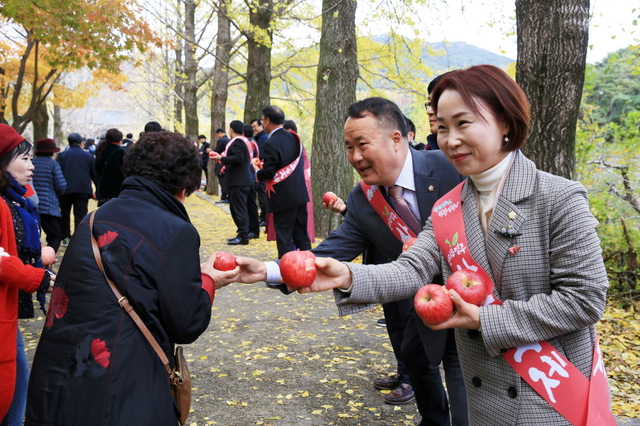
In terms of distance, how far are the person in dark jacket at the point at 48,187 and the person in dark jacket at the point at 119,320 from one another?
22.9ft

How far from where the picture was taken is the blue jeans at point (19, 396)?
327 cm

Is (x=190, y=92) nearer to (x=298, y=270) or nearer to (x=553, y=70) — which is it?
(x=553, y=70)

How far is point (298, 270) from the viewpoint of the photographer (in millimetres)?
2283

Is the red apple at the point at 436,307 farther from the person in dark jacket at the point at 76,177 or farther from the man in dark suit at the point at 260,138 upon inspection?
the man in dark suit at the point at 260,138

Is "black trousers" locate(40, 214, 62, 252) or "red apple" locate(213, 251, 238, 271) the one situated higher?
"red apple" locate(213, 251, 238, 271)

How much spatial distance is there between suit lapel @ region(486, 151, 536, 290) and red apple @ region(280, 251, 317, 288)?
0.71 meters

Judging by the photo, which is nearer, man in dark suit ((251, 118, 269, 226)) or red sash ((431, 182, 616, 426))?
red sash ((431, 182, 616, 426))

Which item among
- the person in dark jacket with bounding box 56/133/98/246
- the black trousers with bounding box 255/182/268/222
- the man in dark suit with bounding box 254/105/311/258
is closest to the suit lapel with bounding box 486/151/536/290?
the man in dark suit with bounding box 254/105/311/258

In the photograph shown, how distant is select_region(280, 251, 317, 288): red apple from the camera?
7.49 feet

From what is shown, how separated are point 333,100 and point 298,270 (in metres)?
8.94

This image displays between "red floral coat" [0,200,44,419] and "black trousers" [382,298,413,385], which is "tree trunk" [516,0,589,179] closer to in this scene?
"black trousers" [382,298,413,385]

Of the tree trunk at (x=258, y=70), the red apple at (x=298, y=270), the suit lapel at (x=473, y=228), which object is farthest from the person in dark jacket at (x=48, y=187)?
the suit lapel at (x=473, y=228)

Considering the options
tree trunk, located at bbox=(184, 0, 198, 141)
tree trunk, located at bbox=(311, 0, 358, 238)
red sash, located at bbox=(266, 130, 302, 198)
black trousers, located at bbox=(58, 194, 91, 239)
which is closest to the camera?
red sash, located at bbox=(266, 130, 302, 198)

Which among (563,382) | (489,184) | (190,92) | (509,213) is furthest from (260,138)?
(190,92)
